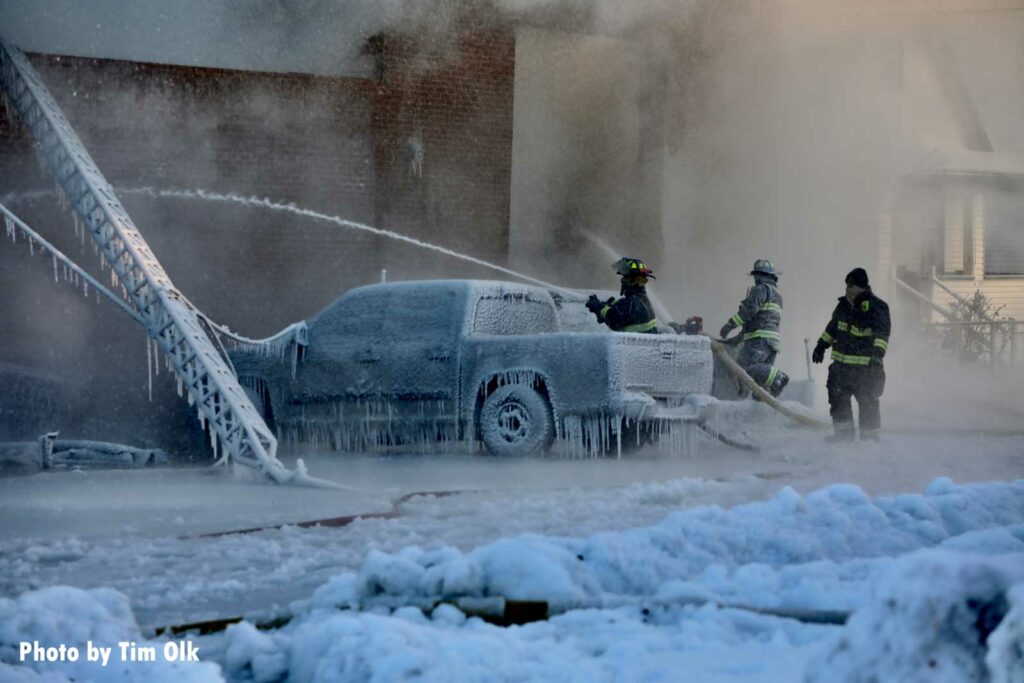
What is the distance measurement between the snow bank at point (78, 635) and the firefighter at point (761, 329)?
33.1ft

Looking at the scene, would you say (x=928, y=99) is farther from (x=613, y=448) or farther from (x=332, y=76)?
(x=613, y=448)

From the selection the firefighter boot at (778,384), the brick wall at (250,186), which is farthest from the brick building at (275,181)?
the firefighter boot at (778,384)

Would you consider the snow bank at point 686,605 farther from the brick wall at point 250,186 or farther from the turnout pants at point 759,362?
the brick wall at point 250,186

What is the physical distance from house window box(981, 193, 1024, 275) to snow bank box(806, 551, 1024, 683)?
28.6m

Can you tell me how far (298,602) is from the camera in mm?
4375

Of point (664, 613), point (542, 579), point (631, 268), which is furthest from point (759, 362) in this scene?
point (664, 613)

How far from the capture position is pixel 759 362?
1373 centimetres

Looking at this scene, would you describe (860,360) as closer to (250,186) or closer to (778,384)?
(778,384)

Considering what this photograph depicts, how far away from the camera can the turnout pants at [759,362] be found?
13.6m

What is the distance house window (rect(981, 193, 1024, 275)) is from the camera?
98.9 feet

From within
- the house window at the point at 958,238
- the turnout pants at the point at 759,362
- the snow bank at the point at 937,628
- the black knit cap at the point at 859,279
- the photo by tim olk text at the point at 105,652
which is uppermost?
the house window at the point at 958,238

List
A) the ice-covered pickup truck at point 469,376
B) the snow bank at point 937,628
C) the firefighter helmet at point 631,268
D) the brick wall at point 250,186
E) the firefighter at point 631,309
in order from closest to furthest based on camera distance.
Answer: the snow bank at point 937,628
the ice-covered pickup truck at point 469,376
the firefighter at point 631,309
the firefighter helmet at point 631,268
the brick wall at point 250,186

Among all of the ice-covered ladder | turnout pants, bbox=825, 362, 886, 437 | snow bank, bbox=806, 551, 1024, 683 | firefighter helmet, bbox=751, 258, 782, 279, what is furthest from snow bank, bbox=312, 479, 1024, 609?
firefighter helmet, bbox=751, 258, 782, 279

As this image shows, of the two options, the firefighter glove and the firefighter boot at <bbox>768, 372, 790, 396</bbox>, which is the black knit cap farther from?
the firefighter boot at <bbox>768, 372, 790, 396</bbox>
